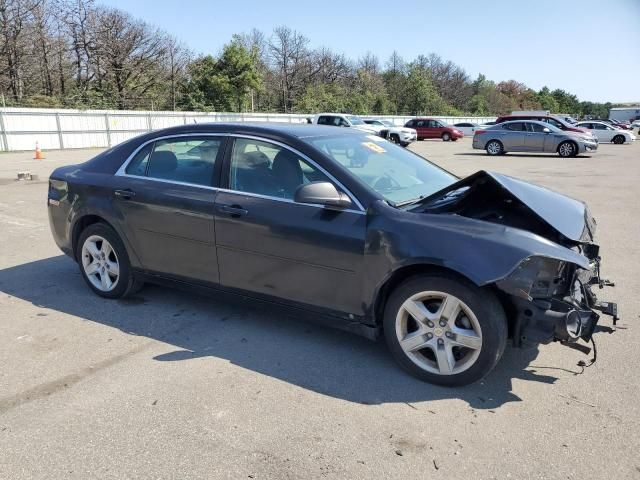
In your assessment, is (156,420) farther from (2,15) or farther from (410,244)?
(2,15)

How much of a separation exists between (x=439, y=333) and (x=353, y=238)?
2.66 feet

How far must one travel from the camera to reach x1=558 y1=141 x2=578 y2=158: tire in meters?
22.2

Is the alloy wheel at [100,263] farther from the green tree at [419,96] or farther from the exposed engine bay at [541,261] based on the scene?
the green tree at [419,96]

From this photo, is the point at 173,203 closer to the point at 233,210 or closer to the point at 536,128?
the point at 233,210

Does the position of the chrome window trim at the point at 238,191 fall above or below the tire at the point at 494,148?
above

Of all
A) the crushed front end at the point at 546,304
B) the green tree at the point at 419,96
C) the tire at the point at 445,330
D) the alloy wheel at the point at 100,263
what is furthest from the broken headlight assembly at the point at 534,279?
the green tree at the point at 419,96

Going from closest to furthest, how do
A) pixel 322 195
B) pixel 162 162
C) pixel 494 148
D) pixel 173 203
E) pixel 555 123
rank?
pixel 322 195
pixel 173 203
pixel 162 162
pixel 494 148
pixel 555 123

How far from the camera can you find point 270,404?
313 cm

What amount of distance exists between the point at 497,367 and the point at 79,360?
291 centimetres

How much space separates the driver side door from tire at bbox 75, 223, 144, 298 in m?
1.18

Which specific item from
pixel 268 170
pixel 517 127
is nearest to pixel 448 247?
pixel 268 170

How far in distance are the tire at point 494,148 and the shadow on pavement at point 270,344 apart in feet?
70.5

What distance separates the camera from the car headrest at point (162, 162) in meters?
4.51

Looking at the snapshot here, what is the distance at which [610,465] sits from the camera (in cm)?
256
